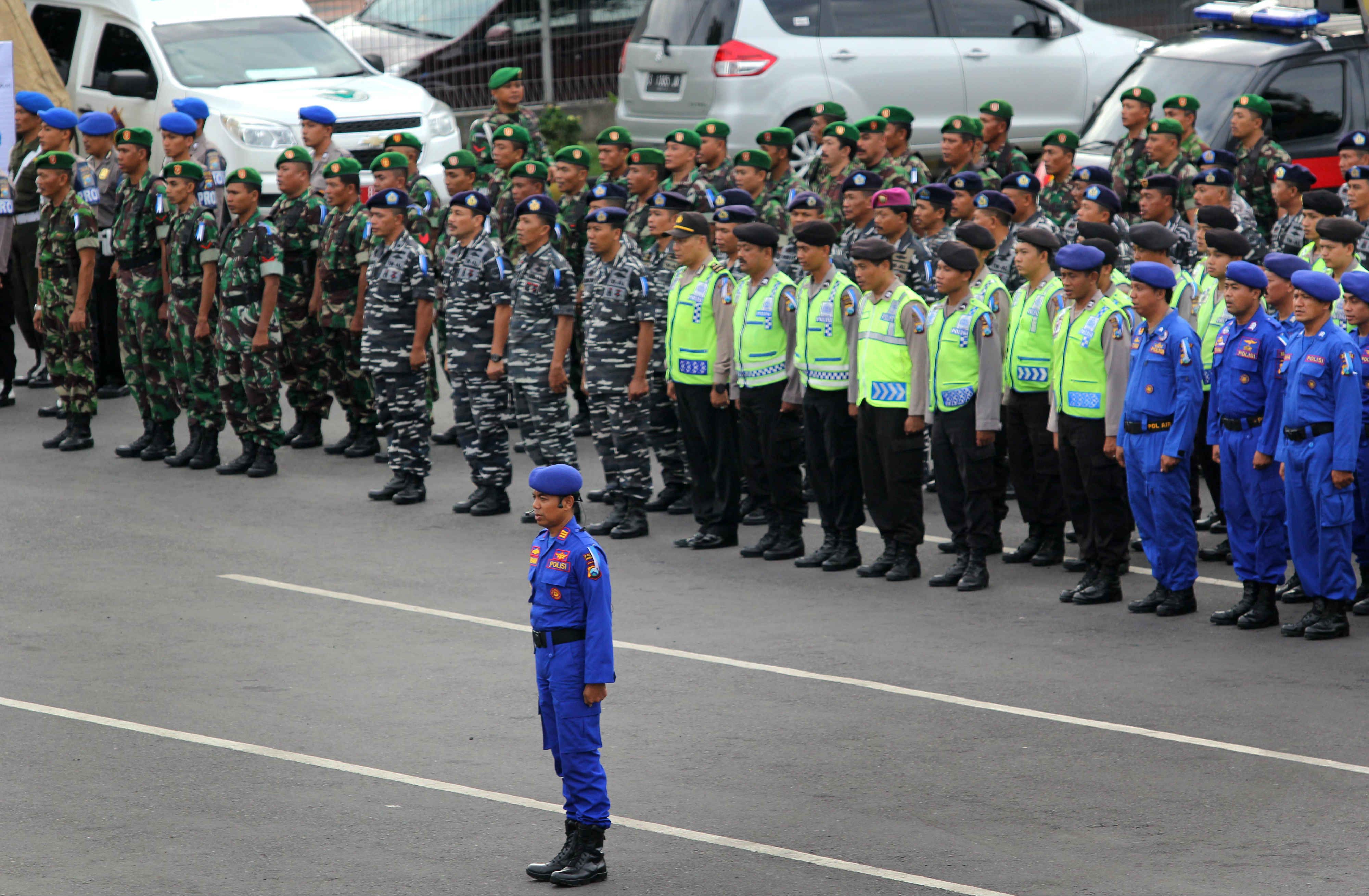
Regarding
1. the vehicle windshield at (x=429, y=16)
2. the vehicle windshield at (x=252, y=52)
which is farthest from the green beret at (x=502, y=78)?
the vehicle windshield at (x=429, y=16)

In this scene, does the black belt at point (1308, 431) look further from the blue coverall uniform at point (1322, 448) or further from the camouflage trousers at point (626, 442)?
the camouflage trousers at point (626, 442)

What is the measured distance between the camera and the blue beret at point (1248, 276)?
9.51 m

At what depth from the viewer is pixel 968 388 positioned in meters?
10.4

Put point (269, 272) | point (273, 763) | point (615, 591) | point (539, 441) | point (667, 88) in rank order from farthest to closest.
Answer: point (667, 88) → point (269, 272) → point (539, 441) → point (615, 591) → point (273, 763)

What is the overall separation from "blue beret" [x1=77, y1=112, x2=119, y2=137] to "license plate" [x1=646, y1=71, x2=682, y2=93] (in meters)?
6.63

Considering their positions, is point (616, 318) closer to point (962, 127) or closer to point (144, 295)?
point (144, 295)

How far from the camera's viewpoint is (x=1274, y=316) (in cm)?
977

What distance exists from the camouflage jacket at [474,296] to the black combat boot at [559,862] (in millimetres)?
5788

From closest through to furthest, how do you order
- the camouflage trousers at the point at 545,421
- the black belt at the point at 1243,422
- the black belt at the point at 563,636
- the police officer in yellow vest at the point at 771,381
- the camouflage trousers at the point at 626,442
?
the black belt at the point at 563,636
the black belt at the point at 1243,422
the police officer in yellow vest at the point at 771,381
the camouflage trousers at the point at 626,442
the camouflage trousers at the point at 545,421

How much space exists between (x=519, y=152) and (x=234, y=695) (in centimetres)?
714

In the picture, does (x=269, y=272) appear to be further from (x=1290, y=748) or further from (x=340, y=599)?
(x=1290, y=748)

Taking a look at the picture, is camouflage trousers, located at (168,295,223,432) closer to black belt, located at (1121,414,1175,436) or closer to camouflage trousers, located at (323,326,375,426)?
camouflage trousers, located at (323,326,375,426)

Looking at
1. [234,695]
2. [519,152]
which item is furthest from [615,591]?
[519,152]

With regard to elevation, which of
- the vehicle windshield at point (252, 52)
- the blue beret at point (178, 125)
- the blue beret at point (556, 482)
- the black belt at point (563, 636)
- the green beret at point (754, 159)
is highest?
the vehicle windshield at point (252, 52)
